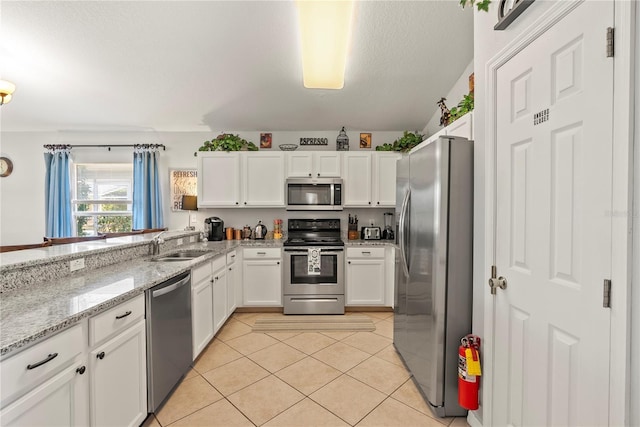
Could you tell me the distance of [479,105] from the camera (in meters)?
1.72

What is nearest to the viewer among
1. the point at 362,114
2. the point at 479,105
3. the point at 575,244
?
the point at 575,244

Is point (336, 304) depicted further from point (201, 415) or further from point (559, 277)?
Result: point (559, 277)

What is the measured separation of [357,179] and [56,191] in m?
4.74

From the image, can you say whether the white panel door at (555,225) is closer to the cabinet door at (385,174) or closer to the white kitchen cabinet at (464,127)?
the white kitchen cabinet at (464,127)

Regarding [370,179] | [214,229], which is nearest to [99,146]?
[214,229]

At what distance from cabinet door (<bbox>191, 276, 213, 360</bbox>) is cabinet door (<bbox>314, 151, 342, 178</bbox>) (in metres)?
2.08

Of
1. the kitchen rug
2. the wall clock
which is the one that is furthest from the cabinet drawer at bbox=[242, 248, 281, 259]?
the wall clock

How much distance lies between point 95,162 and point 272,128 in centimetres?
298

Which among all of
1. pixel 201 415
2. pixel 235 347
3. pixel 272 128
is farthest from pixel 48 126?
pixel 201 415

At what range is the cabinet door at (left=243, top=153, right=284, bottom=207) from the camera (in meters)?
3.94

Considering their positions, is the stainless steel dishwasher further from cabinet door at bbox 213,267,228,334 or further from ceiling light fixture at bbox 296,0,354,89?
ceiling light fixture at bbox 296,0,354,89

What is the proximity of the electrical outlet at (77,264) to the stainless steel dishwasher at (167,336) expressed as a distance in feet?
2.03

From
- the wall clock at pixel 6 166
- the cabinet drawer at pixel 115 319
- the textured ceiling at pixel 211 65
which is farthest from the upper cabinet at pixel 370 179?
the wall clock at pixel 6 166

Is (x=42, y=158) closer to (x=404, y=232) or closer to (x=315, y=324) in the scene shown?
(x=315, y=324)
